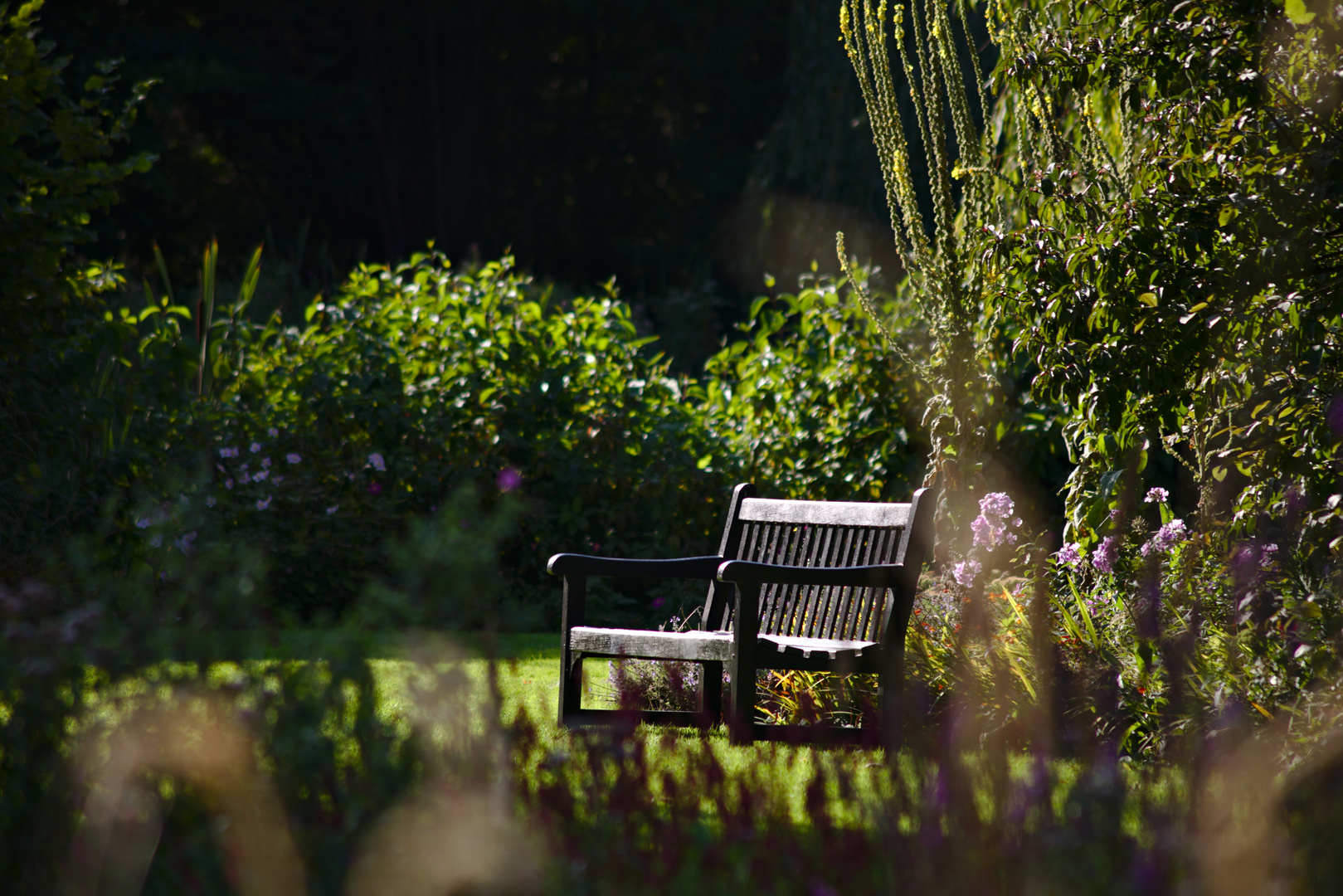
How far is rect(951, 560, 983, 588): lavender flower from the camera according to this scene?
493 cm

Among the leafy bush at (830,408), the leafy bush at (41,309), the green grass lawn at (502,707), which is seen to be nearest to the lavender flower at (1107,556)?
the green grass lawn at (502,707)

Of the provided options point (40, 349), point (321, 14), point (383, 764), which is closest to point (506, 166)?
point (321, 14)

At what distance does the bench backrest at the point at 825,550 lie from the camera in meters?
4.34

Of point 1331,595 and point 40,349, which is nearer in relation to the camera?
point 1331,595

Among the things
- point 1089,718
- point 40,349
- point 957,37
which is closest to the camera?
point 1089,718

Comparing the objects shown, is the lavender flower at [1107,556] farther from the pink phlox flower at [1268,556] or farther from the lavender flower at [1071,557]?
the pink phlox flower at [1268,556]

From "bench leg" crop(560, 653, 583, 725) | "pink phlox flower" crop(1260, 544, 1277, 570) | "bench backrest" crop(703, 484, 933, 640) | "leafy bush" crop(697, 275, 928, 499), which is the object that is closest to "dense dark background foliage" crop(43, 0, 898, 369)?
"leafy bush" crop(697, 275, 928, 499)

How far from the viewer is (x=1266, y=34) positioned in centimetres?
364

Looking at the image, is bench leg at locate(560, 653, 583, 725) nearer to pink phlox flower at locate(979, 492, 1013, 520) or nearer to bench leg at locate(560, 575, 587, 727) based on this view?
bench leg at locate(560, 575, 587, 727)

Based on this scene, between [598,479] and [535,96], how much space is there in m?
14.8

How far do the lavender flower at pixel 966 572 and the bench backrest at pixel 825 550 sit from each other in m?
0.45

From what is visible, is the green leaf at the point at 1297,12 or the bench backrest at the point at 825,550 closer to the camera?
the green leaf at the point at 1297,12

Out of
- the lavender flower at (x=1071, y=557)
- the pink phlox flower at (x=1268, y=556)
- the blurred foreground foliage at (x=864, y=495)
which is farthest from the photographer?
the lavender flower at (x=1071, y=557)

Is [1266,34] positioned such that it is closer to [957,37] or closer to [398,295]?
[398,295]
